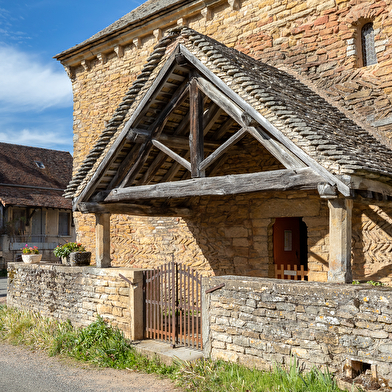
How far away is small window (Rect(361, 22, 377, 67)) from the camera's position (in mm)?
8117

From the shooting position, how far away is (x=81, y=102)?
12867 mm

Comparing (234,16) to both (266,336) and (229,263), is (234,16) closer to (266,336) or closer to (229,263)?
(229,263)

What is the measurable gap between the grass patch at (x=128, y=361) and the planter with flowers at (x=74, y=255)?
1.18 meters

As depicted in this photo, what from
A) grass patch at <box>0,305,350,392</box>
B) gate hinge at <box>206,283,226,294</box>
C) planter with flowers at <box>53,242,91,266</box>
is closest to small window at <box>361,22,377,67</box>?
gate hinge at <box>206,283,226,294</box>

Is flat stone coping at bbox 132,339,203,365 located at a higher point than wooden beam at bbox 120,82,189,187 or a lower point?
lower

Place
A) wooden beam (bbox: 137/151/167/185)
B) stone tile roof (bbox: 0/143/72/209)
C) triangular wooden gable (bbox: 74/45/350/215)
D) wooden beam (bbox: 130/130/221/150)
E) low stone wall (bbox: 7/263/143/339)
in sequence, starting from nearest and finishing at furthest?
triangular wooden gable (bbox: 74/45/350/215) → low stone wall (bbox: 7/263/143/339) → wooden beam (bbox: 130/130/221/150) → wooden beam (bbox: 137/151/167/185) → stone tile roof (bbox: 0/143/72/209)

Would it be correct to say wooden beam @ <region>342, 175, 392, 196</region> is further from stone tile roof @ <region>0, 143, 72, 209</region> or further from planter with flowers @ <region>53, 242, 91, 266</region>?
stone tile roof @ <region>0, 143, 72, 209</region>

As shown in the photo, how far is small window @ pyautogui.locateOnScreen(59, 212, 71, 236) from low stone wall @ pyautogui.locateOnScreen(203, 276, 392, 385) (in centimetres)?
2218

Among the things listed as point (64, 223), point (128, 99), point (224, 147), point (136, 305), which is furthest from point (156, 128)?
point (64, 223)

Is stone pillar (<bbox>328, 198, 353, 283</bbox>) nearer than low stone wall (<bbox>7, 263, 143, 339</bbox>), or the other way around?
stone pillar (<bbox>328, 198, 353, 283</bbox>)

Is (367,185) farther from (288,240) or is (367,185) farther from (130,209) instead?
(130,209)

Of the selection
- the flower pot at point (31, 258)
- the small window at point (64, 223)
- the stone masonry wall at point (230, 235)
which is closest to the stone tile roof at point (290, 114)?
the stone masonry wall at point (230, 235)

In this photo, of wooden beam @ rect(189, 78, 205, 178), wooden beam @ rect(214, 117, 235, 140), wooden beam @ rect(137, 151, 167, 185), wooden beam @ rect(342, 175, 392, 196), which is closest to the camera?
wooden beam @ rect(342, 175, 392, 196)

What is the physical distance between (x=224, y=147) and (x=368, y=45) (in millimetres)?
3950
